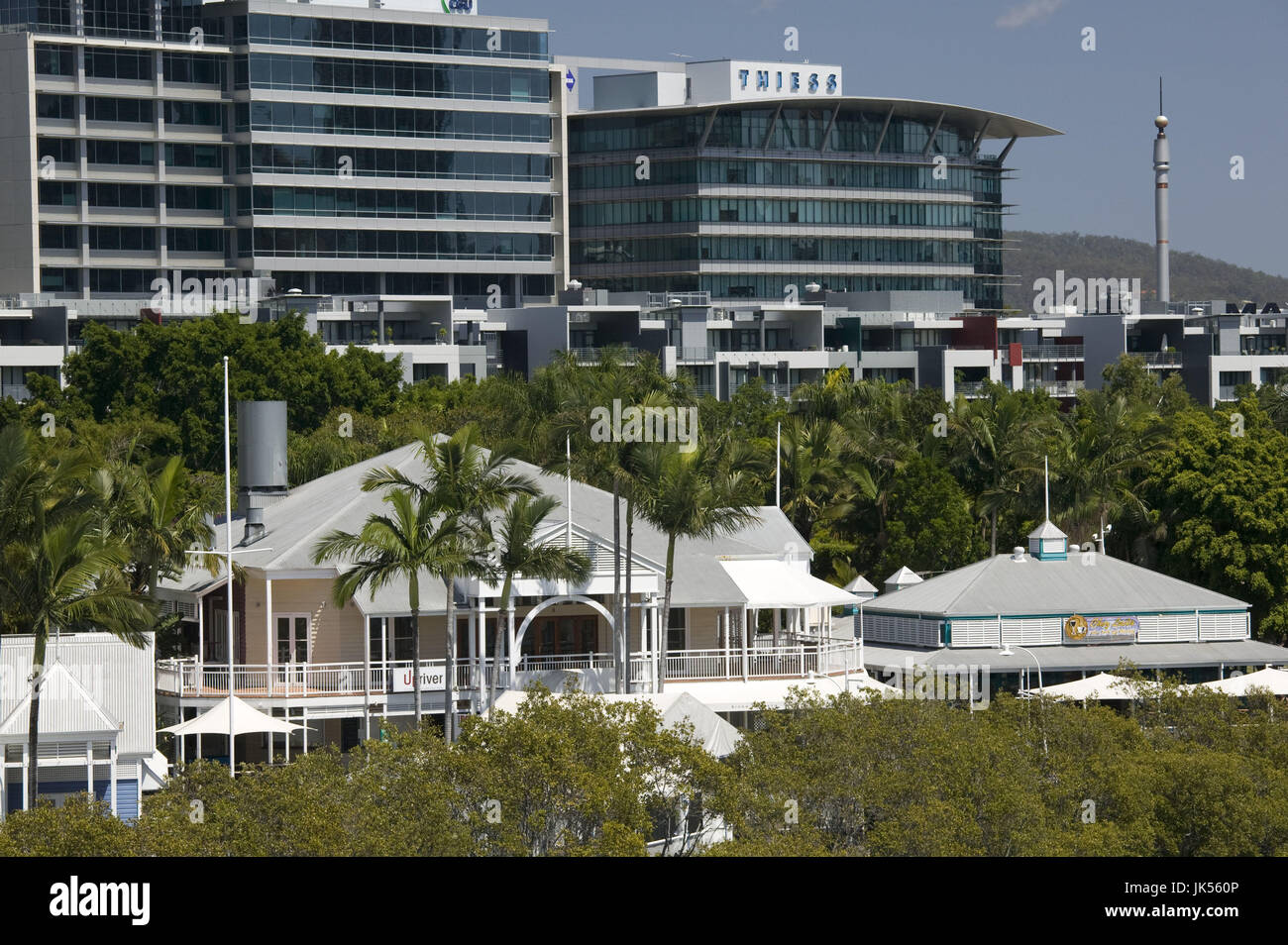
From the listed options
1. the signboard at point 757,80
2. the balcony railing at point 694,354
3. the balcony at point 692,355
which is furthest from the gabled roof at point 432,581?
the signboard at point 757,80

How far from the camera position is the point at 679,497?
49344 millimetres

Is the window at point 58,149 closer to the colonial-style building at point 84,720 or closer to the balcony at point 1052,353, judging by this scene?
the balcony at point 1052,353

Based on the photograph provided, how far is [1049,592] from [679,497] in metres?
20.4

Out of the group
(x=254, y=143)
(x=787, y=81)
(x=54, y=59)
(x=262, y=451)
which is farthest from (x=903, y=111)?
(x=262, y=451)

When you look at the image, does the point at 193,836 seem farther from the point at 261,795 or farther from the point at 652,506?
the point at 652,506

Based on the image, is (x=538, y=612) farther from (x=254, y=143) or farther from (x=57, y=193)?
(x=57, y=193)

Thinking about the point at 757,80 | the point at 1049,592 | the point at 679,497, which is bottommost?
the point at 1049,592

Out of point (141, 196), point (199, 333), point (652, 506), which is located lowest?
point (652, 506)

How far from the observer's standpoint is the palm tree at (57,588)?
36156 mm

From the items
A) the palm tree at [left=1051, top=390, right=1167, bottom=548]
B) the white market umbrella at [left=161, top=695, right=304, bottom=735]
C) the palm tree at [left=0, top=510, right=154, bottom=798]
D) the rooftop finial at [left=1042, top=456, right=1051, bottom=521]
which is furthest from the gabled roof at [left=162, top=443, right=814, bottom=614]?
the palm tree at [left=1051, top=390, right=1167, bottom=548]

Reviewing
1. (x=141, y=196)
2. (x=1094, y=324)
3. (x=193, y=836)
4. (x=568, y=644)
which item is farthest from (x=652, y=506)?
(x=1094, y=324)

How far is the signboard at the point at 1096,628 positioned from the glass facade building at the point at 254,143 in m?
84.8

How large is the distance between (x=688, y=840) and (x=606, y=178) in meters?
137

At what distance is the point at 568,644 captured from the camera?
173 feet
